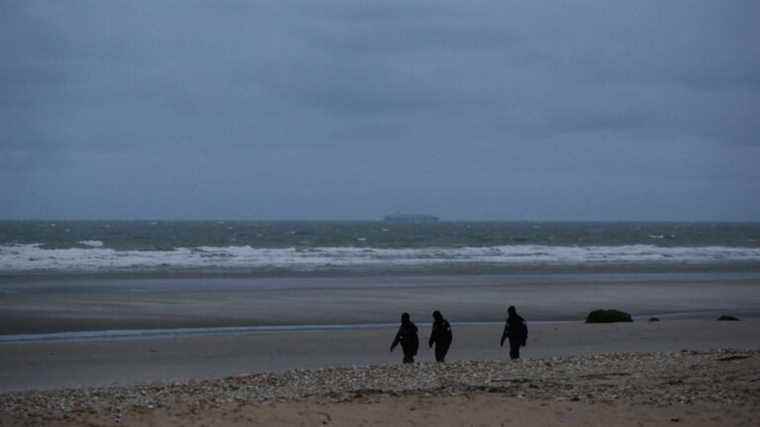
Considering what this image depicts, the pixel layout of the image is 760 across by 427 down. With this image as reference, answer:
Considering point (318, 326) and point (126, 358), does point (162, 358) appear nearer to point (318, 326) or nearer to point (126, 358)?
point (126, 358)

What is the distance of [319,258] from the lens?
5294 centimetres

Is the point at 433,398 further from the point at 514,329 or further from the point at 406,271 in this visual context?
the point at 406,271

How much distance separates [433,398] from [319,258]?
43.1 metres

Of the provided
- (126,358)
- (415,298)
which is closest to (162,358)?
(126,358)

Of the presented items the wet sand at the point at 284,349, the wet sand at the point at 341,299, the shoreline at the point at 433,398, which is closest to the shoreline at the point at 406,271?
the wet sand at the point at 341,299

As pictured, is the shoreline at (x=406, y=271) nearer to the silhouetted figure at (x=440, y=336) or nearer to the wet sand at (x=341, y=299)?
the wet sand at (x=341, y=299)

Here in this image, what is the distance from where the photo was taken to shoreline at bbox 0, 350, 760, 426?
9.16m

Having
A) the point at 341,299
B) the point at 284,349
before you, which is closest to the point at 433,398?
the point at 284,349

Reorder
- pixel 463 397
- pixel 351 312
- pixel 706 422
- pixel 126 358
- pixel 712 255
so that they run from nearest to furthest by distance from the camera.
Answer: pixel 706 422, pixel 463 397, pixel 126 358, pixel 351 312, pixel 712 255

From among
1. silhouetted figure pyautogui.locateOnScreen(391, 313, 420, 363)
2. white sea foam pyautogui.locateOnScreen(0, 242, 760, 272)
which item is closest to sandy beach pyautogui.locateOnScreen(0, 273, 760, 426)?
silhouetted figure pyautogui.locateOnScreen(391, 313, 420, 363)

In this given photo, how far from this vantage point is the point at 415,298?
28828 millimetres

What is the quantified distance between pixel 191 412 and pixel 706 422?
200 inches

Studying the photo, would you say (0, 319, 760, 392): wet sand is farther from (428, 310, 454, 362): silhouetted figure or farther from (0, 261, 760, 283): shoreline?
(0, 261, 760, 283): shoreline

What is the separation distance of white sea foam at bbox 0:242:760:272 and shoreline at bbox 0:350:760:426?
32.8m
